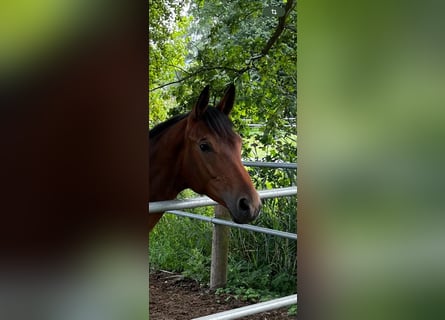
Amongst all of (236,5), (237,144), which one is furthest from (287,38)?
(237,144)

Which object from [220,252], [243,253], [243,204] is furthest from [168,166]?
[243,253]

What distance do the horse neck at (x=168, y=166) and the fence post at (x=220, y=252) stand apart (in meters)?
0.92

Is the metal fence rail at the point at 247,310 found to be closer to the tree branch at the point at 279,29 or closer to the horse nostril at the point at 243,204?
the horse nostril at the point at 243,204

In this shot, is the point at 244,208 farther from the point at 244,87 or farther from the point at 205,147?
A: the point at 244,87

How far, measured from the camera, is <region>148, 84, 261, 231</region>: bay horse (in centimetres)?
181

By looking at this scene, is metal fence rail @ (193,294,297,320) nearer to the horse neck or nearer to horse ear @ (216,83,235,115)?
the horse neck

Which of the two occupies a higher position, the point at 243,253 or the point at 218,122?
the point at 218,122

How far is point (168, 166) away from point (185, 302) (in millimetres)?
1261

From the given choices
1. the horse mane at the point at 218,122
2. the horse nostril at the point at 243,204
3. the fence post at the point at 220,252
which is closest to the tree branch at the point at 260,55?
the fence post at the point at 220,252

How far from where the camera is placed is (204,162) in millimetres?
1842

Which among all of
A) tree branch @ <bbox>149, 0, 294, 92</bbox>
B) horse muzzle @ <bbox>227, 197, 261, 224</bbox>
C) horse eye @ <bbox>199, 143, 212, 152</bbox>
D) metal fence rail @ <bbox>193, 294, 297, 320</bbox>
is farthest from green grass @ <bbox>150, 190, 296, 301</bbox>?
metal fence rail @ <bbox>193, 294, 297, 320</bbox>

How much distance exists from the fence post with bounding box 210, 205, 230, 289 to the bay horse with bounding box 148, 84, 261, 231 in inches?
36.3

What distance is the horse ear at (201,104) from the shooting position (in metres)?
1.85
